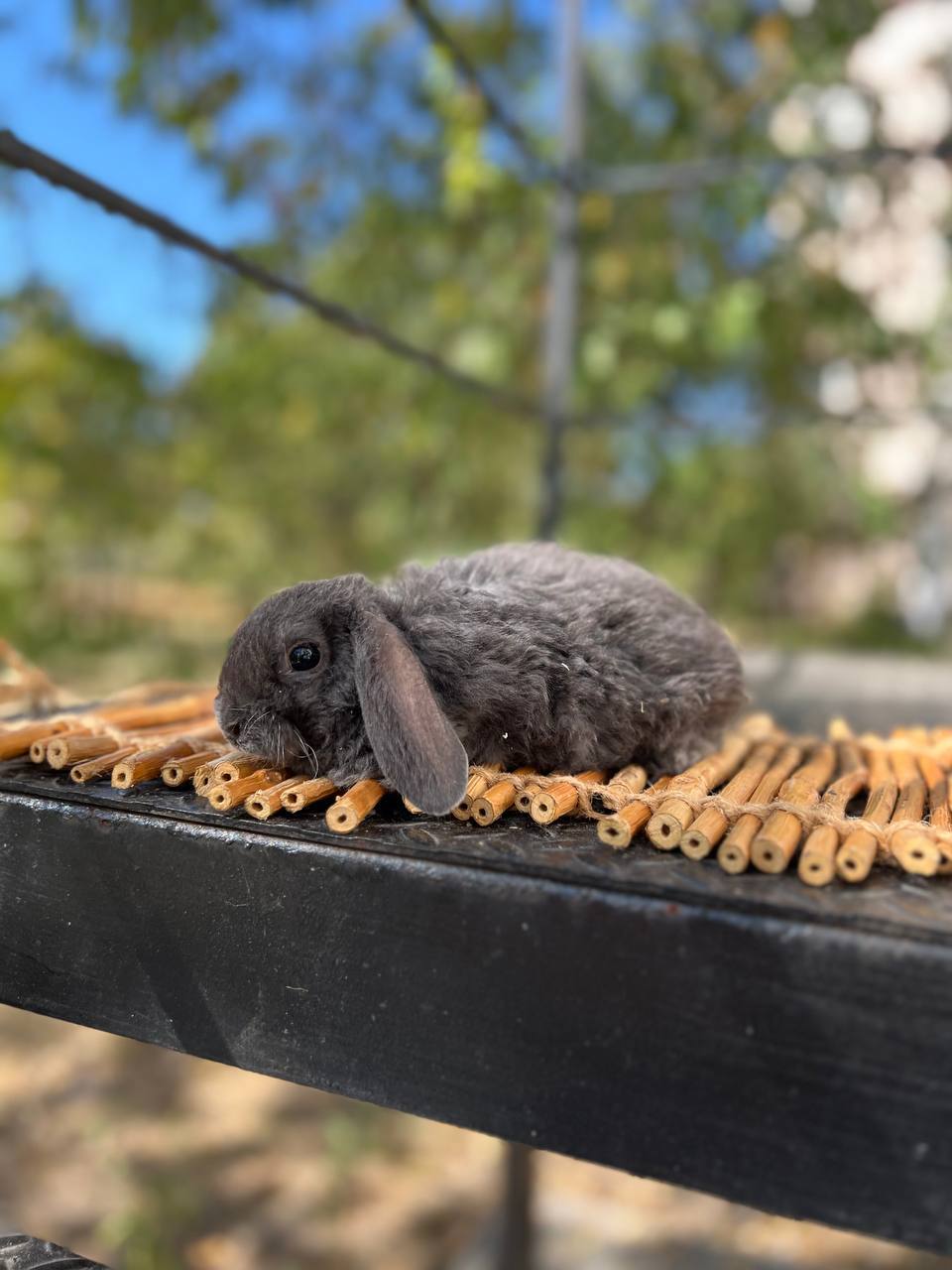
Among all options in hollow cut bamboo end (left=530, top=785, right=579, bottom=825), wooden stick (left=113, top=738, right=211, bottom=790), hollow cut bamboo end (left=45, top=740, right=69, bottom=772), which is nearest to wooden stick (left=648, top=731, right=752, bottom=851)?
hollow cut bamboo end (left=530, top=785, right=579, bottom=825)

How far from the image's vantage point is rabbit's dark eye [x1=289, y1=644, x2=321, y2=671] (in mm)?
1219

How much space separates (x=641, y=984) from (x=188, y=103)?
12.0 ft

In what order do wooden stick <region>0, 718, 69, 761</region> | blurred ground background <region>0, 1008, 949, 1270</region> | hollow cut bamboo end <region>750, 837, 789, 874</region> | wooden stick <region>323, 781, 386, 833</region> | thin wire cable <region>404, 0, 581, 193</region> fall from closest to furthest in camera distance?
1. hollow cut bamboo end <region>750, 837, 789, 874</region>
2. wooden stick <region>323, 781, 386, 833</region>
3. wooden stick <region>0, 718, 69, 761</region>
4. thin wire cable <region>404, 0, 581, 193</region>
5. blurred ground background <region>0, 1008, 949, 1270</region>

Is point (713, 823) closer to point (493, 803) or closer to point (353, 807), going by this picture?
point (493, 803)

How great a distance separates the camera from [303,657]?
122 centimetres

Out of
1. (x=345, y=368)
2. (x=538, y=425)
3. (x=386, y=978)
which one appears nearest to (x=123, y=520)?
(x=345, y=368)

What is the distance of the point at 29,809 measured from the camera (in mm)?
1113

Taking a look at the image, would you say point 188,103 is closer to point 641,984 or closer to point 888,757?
point 888,757

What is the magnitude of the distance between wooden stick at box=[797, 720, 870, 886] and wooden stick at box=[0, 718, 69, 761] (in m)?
0.96

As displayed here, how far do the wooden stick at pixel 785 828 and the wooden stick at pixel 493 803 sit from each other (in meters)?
0.27

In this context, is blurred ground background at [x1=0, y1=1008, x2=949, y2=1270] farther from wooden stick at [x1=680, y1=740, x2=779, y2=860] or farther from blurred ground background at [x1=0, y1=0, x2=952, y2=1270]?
wooden stick at [x1=680, y1=740, x2=779, y2=860]

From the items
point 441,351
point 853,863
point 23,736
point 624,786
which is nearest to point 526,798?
point 624,786

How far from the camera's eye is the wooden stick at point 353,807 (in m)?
1.02

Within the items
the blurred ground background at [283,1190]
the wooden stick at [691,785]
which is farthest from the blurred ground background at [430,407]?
the wooden stick at [691,785]
